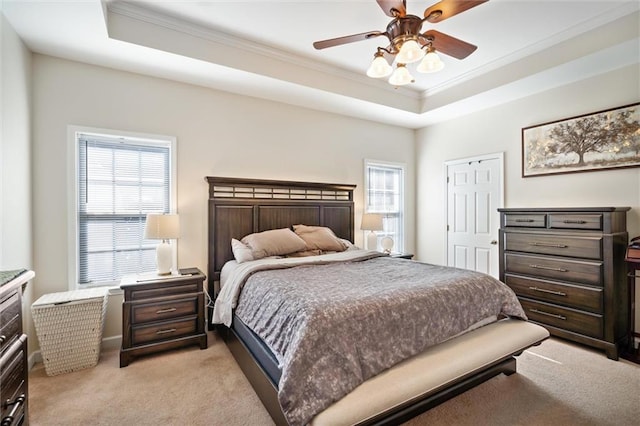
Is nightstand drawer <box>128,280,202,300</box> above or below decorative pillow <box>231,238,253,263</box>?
below

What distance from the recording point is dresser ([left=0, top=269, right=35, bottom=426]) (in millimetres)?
1273

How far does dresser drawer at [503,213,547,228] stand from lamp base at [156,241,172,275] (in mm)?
3678

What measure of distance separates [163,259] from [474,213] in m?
4.02

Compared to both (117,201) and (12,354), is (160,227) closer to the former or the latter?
(117,201)

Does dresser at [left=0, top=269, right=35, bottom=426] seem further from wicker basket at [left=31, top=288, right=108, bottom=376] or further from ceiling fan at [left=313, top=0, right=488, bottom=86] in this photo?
ceiling fan at [left=313, top=0, right=488, bottom=86]

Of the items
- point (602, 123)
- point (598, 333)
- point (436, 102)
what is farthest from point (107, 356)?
point (602, 123)

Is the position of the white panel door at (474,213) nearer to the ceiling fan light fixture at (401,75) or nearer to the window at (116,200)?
the ceiling fan light fixture at (401,75)

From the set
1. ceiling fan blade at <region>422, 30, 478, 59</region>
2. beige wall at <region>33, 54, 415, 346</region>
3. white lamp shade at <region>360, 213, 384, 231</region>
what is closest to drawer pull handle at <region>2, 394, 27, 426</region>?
beige wall at <region>33, 54, 415, 346</region>

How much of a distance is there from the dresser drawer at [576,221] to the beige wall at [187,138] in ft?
7.78

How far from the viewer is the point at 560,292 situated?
3.03 m

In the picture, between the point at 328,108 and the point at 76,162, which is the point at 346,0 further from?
the point at 76,162

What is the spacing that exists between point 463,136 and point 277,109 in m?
2.74

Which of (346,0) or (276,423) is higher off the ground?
(346,0)

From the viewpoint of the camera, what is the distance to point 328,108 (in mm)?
4168
